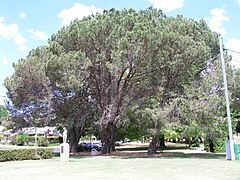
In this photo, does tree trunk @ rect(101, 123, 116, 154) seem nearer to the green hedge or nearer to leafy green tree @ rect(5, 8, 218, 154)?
leafy green tree @ rect(5, 8, 218, 154)

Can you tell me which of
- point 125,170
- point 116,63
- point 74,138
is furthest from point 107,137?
point 125,170

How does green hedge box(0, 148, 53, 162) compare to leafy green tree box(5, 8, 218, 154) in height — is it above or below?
below

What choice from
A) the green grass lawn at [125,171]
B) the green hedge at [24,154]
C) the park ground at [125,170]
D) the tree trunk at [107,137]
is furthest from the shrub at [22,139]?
the green grass lawn at [125,171]

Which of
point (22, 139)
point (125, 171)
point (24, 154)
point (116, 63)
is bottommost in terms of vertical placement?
point (125, 171)

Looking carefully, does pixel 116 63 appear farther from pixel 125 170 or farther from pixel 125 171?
pixel 125 171

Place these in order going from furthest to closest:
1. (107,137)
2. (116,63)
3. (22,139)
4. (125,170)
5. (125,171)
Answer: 1. (22,139)
2. (107,137)
3. (116,63)
4. (125,170)
5. (125,171)

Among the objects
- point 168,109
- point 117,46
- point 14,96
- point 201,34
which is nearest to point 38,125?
point 14,96

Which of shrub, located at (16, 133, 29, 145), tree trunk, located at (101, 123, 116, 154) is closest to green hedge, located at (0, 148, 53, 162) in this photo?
tree trunk, located at (101, 123, 116, 154)

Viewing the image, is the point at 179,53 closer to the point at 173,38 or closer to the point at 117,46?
the point at 173,38

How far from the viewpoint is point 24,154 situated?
22.2 meters

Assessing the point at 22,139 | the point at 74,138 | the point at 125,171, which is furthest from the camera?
the point at 22,139

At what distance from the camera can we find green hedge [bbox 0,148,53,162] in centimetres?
2095

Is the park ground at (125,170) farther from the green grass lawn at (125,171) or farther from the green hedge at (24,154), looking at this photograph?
the green hedge at (24,154)

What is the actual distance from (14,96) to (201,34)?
630 inches
